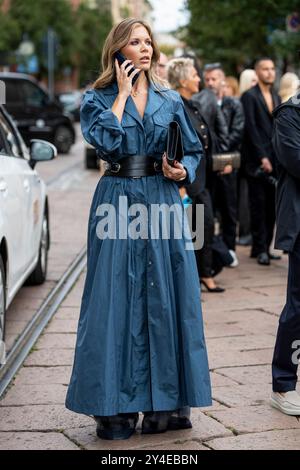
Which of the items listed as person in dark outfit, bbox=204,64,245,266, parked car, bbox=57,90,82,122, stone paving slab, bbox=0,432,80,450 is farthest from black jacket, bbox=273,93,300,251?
parked car, bbox=57,90,82,122

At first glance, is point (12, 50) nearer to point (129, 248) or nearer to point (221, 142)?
point (221, 142)

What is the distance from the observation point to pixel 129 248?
15.3ft

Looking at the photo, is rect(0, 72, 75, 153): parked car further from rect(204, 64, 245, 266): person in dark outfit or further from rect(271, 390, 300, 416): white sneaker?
rect(271, 390, 300, 416): white sneaker

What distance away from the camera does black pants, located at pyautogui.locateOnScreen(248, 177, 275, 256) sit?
10.1 metres

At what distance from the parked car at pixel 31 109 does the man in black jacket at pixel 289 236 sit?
1885cm

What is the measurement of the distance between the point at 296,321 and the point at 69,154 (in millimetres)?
22255

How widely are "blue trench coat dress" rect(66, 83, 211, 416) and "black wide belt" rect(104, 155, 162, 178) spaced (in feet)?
0.07

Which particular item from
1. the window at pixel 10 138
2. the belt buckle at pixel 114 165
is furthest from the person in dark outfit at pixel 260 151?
the belt buckle at pixel 114 165

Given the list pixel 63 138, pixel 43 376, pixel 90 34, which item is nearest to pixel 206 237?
pixel 43 376

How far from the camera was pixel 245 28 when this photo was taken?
802 inches

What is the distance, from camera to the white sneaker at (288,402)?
16.8ft

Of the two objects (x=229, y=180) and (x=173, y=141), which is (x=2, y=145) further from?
(x=229, y=180)

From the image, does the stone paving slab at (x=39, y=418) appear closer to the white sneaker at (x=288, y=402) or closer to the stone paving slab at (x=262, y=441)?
the stone paving slab at (x=262, y=441)

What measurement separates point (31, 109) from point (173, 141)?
1981 centimetres
